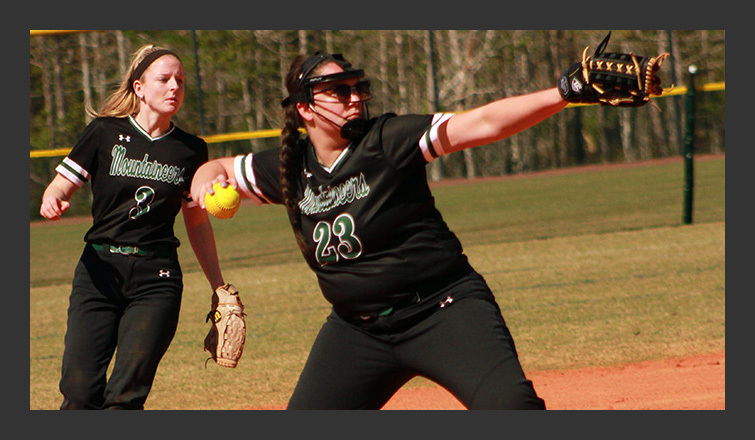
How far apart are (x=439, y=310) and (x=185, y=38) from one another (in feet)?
62.9

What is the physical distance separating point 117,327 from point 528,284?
525 cm

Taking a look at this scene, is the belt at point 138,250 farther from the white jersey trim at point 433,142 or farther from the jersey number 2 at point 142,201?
the white jersey trim at point 433,142

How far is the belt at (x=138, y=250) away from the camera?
4082 millimetres

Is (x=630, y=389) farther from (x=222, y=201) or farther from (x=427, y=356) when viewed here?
(x=222, y=201)

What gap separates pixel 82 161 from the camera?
4.17 meters

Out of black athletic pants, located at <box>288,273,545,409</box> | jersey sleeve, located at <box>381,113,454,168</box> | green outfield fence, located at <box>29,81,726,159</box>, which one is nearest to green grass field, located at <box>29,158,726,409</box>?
green outfield fence, located at <box>29,81,726,159</box>

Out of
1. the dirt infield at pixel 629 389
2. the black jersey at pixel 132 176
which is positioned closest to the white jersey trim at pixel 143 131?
the black jersey at pixel 132 176

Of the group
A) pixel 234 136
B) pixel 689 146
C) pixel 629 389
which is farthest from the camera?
pixel 234 136

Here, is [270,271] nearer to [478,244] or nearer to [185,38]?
[478,244]

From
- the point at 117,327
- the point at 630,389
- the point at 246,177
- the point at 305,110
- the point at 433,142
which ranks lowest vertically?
the point at 630,389

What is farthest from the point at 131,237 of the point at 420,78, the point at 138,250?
the point at 420,78

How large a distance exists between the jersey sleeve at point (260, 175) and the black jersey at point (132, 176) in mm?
658

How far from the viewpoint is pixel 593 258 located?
9.61 meters

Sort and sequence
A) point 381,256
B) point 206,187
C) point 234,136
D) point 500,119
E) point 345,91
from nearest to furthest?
point 500,119 < point 381,256 < point 345,91 < point 206,187 < point 234,136
